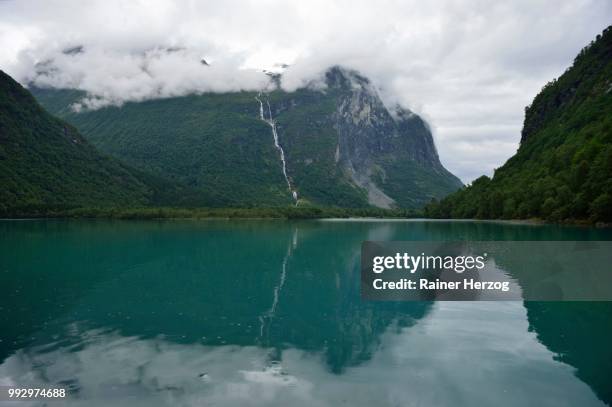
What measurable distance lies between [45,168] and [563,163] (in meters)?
152

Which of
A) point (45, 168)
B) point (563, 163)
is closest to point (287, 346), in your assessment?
point (563, 163)

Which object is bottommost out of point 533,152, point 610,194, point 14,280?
point 14,280

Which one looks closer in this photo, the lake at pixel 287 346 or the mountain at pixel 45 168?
the lake at pixel 287 346

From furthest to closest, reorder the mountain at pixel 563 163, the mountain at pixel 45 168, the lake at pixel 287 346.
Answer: the mountain at pixel 45 168, the mountain at pixel 563 163, the lake at pixel 287 346

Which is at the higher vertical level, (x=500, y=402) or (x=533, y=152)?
(x=533, y=152)

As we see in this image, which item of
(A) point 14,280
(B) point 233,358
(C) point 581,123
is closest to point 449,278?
(B) point 233,358

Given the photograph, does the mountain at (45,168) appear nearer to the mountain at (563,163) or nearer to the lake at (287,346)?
the mountain at (563,163)

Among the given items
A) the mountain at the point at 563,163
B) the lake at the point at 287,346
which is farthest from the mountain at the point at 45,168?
the lake at the point at 287,346

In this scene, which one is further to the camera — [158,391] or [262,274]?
[262,274]

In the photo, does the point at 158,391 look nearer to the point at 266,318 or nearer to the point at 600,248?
the point at 266,318

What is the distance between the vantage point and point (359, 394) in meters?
12.0

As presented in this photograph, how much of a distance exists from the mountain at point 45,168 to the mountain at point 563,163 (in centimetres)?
10945

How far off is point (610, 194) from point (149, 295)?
178 feet

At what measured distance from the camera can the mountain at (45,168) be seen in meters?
146
